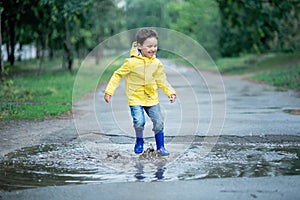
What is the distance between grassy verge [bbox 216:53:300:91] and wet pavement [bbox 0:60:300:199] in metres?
9.56

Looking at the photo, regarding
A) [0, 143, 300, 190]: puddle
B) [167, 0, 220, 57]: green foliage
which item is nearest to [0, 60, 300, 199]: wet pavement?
[0, 143, 300, 190]: puddle

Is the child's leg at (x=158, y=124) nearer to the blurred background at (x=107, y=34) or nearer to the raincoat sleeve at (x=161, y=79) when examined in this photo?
the raincoat sleeve at (x=161, y=79)

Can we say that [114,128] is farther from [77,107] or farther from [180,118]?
[77,107]

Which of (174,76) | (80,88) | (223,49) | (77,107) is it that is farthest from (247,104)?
(223,49)

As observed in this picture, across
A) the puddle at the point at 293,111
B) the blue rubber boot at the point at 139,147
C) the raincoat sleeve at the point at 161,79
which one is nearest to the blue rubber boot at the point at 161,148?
the blue rubber boot at the point at 139,147

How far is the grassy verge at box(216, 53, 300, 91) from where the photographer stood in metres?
23.9

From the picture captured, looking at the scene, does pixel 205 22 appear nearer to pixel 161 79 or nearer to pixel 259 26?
pixel 259 26

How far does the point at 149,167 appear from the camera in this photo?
6.73 m

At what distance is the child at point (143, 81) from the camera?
729cm

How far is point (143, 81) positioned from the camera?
737 cm

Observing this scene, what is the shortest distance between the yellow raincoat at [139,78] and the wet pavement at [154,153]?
0.77 metres

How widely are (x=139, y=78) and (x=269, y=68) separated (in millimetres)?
28894

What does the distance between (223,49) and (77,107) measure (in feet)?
122

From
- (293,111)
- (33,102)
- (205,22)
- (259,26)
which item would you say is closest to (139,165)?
(293,111)
